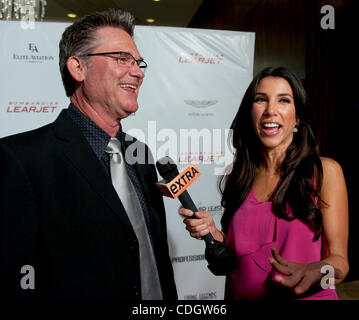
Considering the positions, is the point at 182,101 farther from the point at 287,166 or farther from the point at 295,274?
the point at 295,274

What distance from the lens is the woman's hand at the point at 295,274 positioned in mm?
782

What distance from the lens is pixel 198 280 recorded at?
221 centimetres

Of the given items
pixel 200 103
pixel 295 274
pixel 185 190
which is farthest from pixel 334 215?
pixel 200 103

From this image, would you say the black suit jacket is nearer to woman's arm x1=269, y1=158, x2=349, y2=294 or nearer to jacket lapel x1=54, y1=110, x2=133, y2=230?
jacket lapel x1=54, y1=110, x2=133, y2=230

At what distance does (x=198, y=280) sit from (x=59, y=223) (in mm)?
1494

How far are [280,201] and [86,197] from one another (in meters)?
0.74

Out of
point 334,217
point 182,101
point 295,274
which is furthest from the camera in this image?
point 182,101

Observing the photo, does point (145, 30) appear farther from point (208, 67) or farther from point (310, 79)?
point (310, 79)

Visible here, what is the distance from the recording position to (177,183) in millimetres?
962

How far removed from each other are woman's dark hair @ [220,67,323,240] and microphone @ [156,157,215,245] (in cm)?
40

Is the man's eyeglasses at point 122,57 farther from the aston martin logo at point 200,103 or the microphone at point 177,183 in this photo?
the aston martin logo at point 200,103

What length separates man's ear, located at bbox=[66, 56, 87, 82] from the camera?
1168 millimetres
